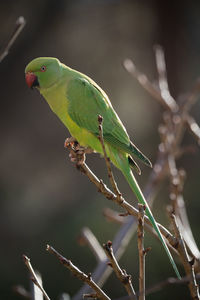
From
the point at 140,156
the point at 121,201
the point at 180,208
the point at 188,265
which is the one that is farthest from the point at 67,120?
the point at 188,265

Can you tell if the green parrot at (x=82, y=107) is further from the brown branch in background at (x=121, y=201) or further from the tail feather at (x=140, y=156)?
the brown branch in background at (x=121, y=201)

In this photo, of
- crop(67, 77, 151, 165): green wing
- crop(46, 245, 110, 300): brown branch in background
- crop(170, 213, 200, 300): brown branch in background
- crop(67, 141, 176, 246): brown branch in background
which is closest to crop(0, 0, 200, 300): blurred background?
crop(67, 77, 151, 165): green wing

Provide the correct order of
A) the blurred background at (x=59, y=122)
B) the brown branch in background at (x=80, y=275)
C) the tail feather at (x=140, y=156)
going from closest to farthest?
the brown branch in background at (x=80, y=275) → the tail feather at (x=140, y=156) → the blurred background at (x=59, y=122)

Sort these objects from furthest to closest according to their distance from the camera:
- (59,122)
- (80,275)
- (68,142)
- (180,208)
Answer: (59,122), (68,142), (180,208), (80,275)

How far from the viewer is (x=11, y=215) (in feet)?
25.3

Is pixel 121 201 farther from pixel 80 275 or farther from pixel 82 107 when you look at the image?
pixel 82 107

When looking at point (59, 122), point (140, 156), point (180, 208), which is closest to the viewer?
point (180, 208)

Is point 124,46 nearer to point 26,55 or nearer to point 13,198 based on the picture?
point 26,55

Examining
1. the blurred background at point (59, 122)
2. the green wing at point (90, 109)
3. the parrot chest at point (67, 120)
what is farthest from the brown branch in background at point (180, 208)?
the blurred background at point (59, 122)

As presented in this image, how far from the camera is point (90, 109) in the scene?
3025mm

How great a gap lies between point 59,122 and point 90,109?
17.1ft

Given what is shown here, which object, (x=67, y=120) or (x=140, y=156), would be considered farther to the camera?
(x=67, y=120)

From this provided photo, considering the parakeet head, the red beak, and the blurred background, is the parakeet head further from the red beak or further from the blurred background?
the blurred background

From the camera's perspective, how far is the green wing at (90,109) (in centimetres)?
292
